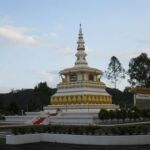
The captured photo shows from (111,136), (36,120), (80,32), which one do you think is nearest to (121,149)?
(111,136)

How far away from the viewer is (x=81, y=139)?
23359 mm

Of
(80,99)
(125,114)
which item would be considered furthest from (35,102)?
(125,114)

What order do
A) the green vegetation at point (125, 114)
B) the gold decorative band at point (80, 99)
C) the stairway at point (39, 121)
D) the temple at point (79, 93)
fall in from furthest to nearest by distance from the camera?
the gold decorative band at point (80, 99) → the temple at point (79, 93) → the stairway at point (39, 121) → the green vegetation at point (125, 114)

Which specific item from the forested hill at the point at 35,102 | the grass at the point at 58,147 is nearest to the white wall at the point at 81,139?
the grass at the point at 58,147

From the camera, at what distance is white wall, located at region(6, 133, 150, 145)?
22.5 meters

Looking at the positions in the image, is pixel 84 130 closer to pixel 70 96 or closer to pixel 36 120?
pixel 36 120

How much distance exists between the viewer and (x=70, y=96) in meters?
52.1

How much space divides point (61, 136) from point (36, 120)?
18.4 meters

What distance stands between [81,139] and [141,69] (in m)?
56.1

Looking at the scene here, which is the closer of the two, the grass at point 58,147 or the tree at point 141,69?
the grass at point 58,147

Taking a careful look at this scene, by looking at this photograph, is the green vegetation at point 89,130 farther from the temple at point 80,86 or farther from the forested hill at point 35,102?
the forested hill at point 35,102

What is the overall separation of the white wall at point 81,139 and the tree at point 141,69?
5414 cm

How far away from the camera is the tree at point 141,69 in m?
77.4

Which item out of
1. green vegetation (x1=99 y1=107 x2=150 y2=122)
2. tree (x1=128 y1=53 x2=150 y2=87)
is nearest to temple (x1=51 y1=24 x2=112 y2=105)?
green vegetation (x1=99 y1=107 x2=150 y2=122)
